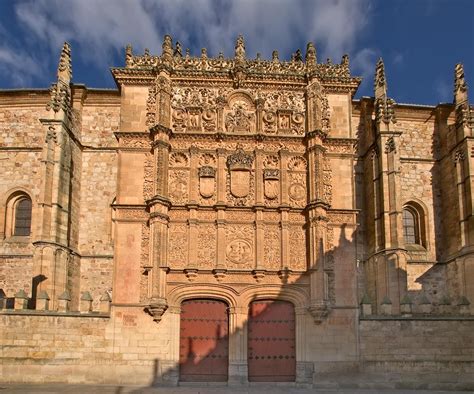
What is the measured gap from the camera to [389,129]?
71.2 feet

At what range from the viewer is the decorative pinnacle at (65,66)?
71.6ft

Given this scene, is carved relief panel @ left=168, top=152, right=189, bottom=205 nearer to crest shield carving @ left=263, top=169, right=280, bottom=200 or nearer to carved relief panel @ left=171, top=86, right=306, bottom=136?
carved relief panel @ left=171, top=86, right=306, bottom=136

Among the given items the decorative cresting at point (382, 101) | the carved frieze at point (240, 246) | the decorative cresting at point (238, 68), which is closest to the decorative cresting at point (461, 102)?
the decorative cresting at point (382, 101)

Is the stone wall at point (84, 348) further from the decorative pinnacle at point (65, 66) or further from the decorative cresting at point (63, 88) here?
the decorative pinnacle at point (65, 66)

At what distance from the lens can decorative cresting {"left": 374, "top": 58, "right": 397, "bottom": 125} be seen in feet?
71.4

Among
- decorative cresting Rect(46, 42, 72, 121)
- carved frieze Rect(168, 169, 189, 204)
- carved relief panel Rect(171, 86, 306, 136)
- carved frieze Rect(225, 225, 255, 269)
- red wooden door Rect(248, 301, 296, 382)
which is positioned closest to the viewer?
red wooden door Rect(248, 301, 296, 382)

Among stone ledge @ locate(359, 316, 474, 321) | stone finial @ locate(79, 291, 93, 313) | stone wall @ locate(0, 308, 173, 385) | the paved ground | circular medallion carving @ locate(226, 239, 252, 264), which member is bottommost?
the paved ground

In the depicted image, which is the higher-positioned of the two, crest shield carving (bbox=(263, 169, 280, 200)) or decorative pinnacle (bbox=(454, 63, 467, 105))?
decorative pinnacle (bbox=(454, 63, 467, 105))

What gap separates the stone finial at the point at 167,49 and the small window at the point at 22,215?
9.56 metres

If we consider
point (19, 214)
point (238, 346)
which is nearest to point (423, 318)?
point (238, 346)

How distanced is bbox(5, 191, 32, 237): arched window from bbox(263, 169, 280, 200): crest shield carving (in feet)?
37.3

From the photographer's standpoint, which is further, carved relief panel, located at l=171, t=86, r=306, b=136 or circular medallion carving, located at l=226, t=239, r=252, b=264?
carved relief panel, located at l=171, t=86, r=306, b=136

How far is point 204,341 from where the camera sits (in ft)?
58.2

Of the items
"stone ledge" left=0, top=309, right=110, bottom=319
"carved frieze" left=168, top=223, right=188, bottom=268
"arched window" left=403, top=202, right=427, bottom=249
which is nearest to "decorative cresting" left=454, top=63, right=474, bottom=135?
"arched window" left=403, top=202, right=427, bottom=249
